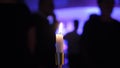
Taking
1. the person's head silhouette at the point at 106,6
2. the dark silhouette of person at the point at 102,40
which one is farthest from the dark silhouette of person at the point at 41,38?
the person's head silhouette at the point at 106,6

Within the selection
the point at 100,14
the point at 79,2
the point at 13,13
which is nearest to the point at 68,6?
the point at 79,2

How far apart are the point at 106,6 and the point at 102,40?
18 cm

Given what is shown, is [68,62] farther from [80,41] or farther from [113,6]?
[113,6]

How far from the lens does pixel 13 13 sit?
1.32m

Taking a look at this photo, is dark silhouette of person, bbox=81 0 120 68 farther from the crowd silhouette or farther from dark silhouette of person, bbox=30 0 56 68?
dark silhouette of person, bbox=30 0 56 68

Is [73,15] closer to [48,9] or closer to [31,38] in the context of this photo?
[48,9]

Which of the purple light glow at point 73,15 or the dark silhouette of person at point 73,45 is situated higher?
the purple light glow at point 73,15

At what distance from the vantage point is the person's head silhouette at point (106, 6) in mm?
1346

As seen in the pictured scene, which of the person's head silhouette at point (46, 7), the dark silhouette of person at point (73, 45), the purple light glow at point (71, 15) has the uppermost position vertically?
the person's head silhouette at point (46, 7)

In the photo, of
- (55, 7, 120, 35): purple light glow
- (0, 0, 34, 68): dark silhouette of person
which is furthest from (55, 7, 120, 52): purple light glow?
(0, 0, 34, 68): dark silhouette of person

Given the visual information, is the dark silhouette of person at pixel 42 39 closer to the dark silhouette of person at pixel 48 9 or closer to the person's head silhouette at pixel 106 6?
the dark silhouette of person at pixel 48 9

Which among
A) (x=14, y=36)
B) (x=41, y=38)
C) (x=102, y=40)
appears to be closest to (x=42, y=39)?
(x=41, y=38)

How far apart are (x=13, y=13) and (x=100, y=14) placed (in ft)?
1.48

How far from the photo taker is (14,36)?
1.31m
